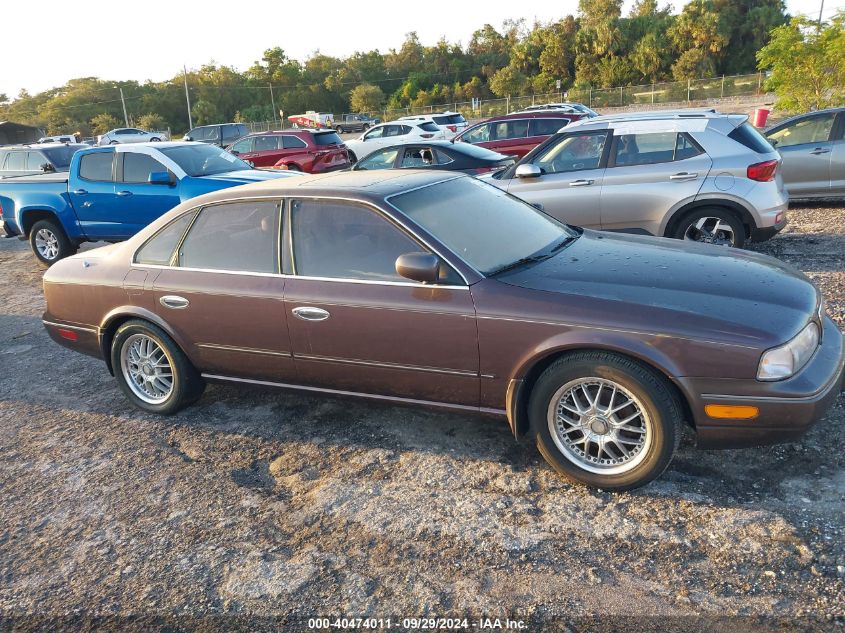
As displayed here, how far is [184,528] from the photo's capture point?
3598 millimetres

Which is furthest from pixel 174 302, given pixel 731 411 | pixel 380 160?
pixel 380 160

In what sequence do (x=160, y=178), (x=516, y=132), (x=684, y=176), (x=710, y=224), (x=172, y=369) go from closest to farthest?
1. (x=172, y=369)
2. (x=684, y=176)
3. (x=710, y=224)
4. (x=160, y=178)
5. (x=516, y=132)

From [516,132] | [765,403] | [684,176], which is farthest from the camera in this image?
[516,132]

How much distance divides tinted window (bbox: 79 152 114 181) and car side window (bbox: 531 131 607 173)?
620 centimetres

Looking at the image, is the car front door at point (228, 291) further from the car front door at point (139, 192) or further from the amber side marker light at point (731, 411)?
the car front door at point (139, 192)

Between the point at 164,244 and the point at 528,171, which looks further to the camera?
the point at 528,171

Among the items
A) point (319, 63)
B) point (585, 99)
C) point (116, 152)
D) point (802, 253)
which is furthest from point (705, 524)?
point (319, 63)

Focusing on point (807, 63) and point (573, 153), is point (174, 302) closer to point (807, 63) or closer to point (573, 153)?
point (573, 153)

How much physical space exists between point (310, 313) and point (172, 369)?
132 centimetres

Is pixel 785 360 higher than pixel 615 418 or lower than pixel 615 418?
higher

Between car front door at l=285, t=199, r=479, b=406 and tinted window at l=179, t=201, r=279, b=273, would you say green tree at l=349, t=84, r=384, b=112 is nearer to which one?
tinted window at l=179, t=201, r=279, b=273

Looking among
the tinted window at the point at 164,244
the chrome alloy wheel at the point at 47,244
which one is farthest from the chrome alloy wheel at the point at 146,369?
the chrome alloy wheel at the point at 47,244

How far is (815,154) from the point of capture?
972cm

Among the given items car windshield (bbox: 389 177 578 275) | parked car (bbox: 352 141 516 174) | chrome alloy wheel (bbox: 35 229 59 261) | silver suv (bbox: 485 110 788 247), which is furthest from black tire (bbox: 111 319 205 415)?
parked car (bbox: 352 141 516 174)
